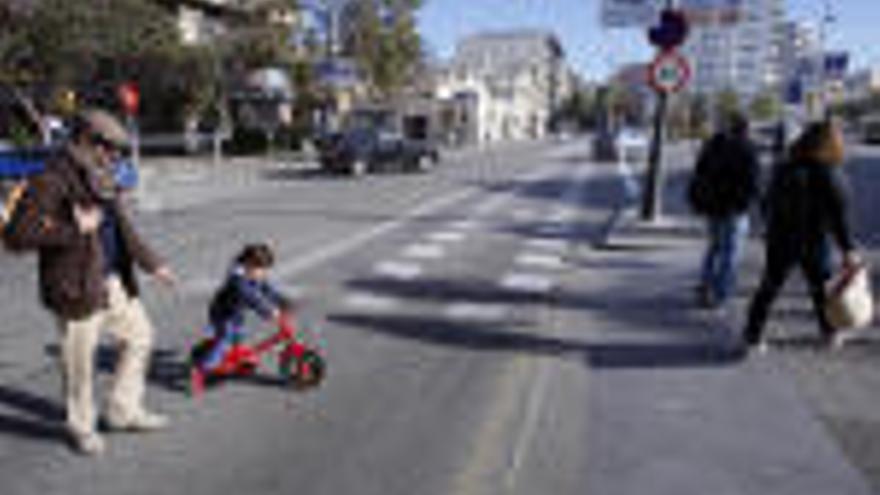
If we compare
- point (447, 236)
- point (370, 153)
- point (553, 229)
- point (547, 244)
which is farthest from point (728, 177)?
point (370, 153)

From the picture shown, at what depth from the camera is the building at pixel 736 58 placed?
184 feet

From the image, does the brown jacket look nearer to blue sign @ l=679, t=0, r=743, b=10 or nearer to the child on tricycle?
the child on tricycle

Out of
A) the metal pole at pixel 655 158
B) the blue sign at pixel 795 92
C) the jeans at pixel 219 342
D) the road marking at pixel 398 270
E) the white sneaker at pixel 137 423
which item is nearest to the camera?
the white sneaker at pixel 137 423

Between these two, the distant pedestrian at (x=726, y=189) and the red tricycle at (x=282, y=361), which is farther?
the distant pedestrian at (x=726, y=189)

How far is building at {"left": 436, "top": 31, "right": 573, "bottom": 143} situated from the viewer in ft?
318

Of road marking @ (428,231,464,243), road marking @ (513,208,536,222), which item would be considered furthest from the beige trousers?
road marking @ (513,208,536,222)

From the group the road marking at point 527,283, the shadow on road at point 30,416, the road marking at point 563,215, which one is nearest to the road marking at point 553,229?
the road marking at point 563,215

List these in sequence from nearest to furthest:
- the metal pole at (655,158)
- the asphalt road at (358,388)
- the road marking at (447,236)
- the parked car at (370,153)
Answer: the asphalt road at (358,388), the road marking at (447,236), the metal pole at (655,158), the parked car at (370,153)

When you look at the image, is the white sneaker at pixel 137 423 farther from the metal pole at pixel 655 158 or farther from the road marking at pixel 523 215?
the road marking at pixel 523 215

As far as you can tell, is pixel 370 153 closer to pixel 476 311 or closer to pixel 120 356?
pixel 476 311

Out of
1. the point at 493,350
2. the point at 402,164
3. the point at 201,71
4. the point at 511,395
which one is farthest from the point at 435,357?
the point at 201,71

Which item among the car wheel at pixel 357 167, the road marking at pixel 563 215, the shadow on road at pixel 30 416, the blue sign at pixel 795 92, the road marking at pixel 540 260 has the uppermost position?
the blue sign at pixel 795 92

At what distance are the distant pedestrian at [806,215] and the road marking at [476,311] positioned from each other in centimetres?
248

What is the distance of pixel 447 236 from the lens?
1541cm
